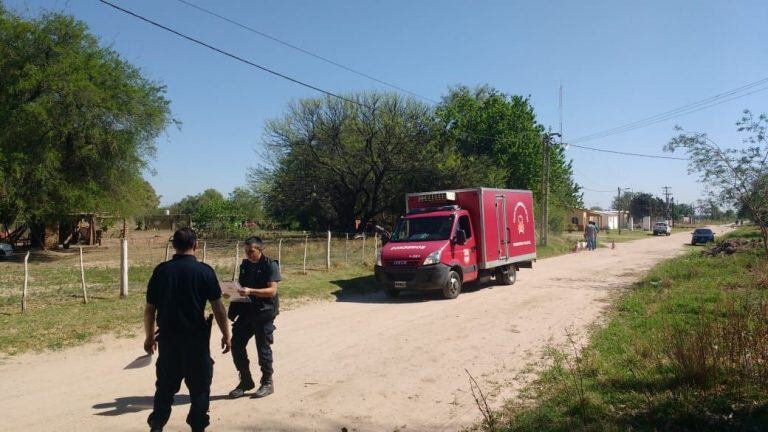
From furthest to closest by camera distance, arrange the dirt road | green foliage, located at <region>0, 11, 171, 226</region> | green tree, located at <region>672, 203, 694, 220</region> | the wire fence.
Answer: green tree, located at <region>672, 203, 694, 220</region> → green foliage, located at <region>0, 11, 171, 226</region> → the wire fence → the dirt road

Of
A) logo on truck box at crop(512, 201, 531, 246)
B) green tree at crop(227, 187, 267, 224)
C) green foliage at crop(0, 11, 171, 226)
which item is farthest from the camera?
green tree at crop(227, 187, 267, 224)

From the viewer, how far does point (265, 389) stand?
601 cm

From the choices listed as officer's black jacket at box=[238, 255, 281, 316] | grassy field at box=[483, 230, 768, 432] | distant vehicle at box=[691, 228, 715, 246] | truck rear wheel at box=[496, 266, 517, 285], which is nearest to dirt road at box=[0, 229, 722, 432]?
grassy field at box=[483, 230, 768, 432]

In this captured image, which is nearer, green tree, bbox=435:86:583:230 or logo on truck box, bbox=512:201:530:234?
logo on truck box, bbox=512:201:530:234

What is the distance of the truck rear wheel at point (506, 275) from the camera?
1600 cm

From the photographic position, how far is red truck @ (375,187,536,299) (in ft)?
42.9

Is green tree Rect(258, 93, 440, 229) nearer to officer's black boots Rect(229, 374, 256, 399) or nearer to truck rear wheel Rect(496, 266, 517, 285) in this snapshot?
truck rear wheel Rect(496, 266, 517, 285)

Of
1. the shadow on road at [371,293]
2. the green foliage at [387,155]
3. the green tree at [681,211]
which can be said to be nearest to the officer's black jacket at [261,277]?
the shadow on road at [371,293]

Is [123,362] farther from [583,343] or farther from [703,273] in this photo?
[703,273]

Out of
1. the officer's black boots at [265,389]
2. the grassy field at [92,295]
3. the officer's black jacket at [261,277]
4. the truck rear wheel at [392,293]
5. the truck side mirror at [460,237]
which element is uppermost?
the truck side mirror at [460,237]

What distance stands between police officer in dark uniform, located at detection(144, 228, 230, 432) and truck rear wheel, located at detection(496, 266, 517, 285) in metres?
12.4

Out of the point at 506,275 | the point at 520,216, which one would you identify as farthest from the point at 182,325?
the point at 520,216

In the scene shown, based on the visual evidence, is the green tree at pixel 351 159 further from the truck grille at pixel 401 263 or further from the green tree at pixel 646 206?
the green tree at pixel 646 206

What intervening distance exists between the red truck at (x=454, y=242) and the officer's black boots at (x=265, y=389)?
7173mm
